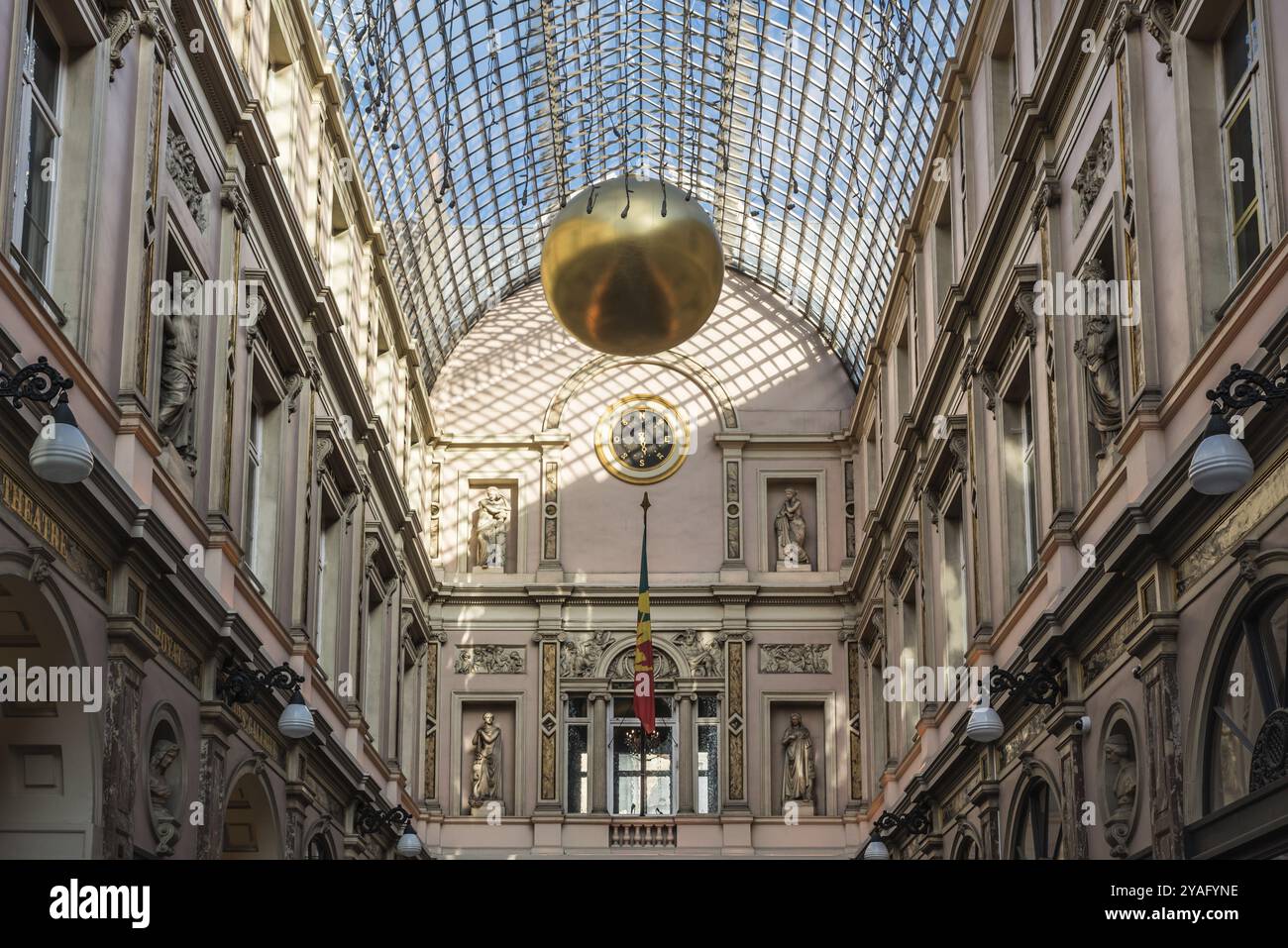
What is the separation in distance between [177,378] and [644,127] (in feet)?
72.8

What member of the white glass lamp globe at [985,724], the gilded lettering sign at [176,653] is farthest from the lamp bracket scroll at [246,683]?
the white glass lamp globe at [985,724]

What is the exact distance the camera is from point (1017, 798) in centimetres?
2156

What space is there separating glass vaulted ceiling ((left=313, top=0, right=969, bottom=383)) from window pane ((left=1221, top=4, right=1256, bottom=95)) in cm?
1348

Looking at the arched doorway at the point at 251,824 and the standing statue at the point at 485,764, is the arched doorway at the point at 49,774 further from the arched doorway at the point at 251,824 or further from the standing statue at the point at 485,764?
the standing statue at the point at 485,764

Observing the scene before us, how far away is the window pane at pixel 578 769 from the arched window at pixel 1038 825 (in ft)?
53.6

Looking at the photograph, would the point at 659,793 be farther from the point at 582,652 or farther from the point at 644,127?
the point at 644,127

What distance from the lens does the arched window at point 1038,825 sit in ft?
66.1

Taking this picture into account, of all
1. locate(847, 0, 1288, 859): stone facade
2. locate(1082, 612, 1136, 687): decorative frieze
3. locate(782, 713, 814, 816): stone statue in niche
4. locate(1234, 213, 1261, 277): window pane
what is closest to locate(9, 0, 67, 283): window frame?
locate(847, 0, 1288, 859): stone facade

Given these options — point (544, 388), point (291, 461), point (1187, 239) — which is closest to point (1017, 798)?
point (1187, 239)

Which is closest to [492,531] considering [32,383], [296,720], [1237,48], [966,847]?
[966,847]

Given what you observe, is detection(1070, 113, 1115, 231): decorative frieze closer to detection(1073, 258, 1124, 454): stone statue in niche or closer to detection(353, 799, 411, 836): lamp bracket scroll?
detection(1073, 258, 1124, 454): stone statue in niche

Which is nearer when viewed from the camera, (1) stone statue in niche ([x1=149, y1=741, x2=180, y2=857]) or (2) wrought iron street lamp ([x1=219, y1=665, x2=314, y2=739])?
(1) stone statue in niche ([x1=149, y1=741, x2=180, y2=857])

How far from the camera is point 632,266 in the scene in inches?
468

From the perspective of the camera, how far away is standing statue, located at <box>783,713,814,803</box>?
36.7 m
